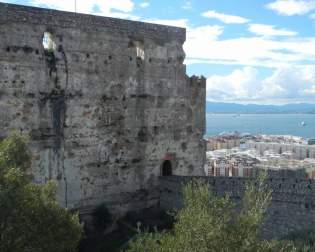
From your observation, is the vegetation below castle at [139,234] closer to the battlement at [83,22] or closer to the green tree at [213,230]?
the green tree at [213,230]

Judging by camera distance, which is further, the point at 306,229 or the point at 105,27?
the point at 105,27

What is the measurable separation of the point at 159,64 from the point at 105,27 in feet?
12.4

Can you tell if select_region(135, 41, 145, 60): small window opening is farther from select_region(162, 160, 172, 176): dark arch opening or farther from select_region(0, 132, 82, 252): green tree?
select_region(0, 132, 82, 252): green tree

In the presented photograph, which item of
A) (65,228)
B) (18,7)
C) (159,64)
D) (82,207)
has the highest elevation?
(18,7)

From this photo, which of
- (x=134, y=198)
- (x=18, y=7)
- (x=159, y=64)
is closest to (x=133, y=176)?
(x=134, y=198)

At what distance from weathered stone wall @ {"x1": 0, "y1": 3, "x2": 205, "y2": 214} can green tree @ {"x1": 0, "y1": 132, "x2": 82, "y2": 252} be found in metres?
8.59

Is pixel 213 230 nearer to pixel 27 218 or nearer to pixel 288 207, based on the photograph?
pixel 27 218

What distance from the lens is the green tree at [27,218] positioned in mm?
11688

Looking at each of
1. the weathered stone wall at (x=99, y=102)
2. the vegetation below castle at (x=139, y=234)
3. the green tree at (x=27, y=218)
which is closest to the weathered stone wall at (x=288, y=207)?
the weathered stone wall at (x=99, y=102)

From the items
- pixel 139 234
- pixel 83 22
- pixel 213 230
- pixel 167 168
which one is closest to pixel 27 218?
pixel 139 234

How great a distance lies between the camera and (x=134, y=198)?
25766 mm

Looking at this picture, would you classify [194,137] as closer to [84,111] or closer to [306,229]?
[84,111]

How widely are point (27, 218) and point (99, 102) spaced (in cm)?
1241

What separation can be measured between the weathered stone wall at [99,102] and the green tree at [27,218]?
859 centimetres
